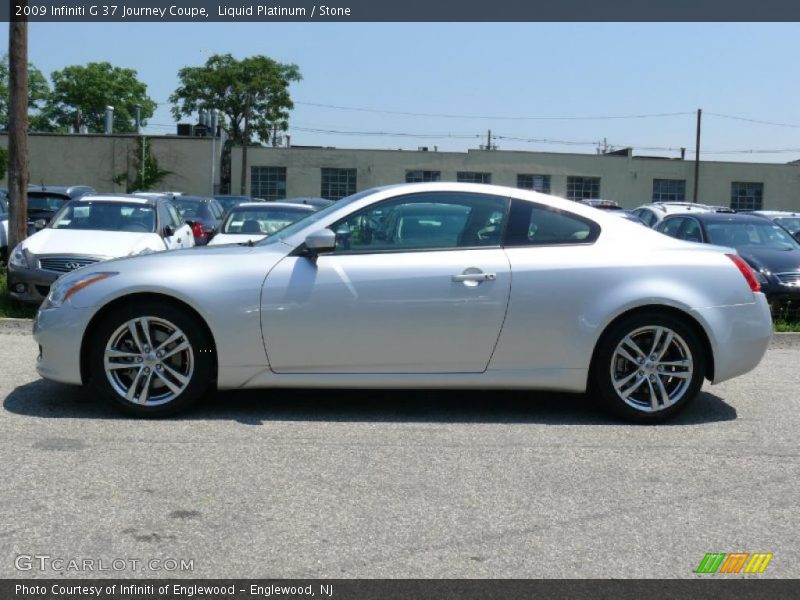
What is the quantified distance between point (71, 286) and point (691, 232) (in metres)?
10.2

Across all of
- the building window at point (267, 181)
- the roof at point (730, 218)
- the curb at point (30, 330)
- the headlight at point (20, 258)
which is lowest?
the curb at point (30, 330)

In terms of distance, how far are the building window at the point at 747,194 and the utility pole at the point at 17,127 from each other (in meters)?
58.5

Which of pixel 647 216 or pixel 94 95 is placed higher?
pixel 94 95

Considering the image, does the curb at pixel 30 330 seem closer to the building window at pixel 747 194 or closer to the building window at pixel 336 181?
the building window at pixel 336 181

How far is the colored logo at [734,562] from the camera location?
3943mm

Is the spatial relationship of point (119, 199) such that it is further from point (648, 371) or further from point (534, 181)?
point (534, 181)

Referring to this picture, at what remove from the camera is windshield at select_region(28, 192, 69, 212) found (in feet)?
62.5

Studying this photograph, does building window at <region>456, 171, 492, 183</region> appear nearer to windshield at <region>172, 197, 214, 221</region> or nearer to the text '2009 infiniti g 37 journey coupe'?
windshield at <region>172, 197, 214, 221</region>

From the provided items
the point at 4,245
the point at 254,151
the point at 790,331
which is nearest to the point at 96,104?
the point at 254,151

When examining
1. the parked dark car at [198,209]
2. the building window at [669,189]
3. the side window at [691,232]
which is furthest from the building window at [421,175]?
the side window at [691,232]

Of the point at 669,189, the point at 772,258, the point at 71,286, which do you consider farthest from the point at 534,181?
the point at 71,286

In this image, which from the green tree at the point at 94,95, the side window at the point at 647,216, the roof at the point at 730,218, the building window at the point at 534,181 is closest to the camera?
the roof at the point at 730,218

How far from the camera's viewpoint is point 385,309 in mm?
6121

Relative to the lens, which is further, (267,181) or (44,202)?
(267,181)
